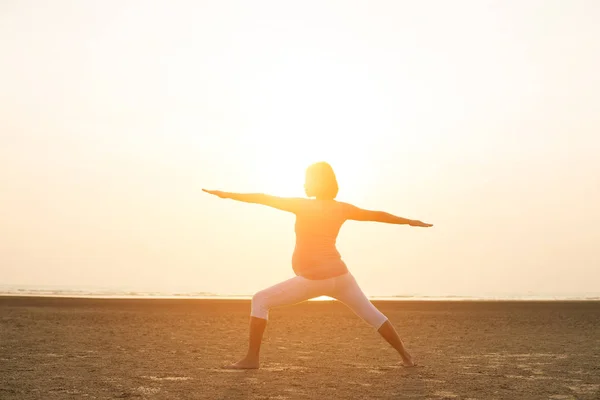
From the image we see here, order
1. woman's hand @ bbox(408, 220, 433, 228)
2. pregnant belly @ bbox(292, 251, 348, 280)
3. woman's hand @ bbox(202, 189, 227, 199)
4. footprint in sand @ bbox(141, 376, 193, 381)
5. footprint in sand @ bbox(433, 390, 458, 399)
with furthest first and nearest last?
woman's hand @ bbox(408, 220, 433, 228) → woman's hand @ bbox(202, 189, 227, 199) → pregnant belly @ bbox(292, 251, 348, 280) → footprint in sand @ bbox(141, 376, 193, 381) → footprint in sand @ bbox(433, 390, 458, 399)

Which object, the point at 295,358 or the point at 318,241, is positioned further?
the point at 295,358

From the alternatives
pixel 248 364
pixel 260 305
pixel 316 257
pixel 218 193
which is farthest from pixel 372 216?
pixel 248 364

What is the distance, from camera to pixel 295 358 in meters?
10.1

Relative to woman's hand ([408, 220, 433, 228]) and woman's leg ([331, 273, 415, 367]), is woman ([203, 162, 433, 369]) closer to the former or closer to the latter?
woman's leg ([331, 273, 415, 367])

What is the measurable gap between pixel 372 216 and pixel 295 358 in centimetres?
243

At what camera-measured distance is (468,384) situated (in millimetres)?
7805

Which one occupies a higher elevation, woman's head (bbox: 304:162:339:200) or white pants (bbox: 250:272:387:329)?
woman's head (bbox: 304:162:339:200)

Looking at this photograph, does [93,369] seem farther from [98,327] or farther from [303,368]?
[98,327]

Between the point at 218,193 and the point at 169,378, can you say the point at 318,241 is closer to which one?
the point at 218,193

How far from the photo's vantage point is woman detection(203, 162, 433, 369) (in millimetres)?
8492

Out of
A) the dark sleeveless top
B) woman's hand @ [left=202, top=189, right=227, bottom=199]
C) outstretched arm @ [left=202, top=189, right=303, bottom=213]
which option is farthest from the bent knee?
woman's hand @ [left=202, top=189, right=227, bottom=199]

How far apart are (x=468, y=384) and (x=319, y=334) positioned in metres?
6.35

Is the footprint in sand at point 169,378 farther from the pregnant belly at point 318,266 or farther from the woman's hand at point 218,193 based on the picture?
the woman's hand at point 218,193

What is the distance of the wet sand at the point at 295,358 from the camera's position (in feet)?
24.1
